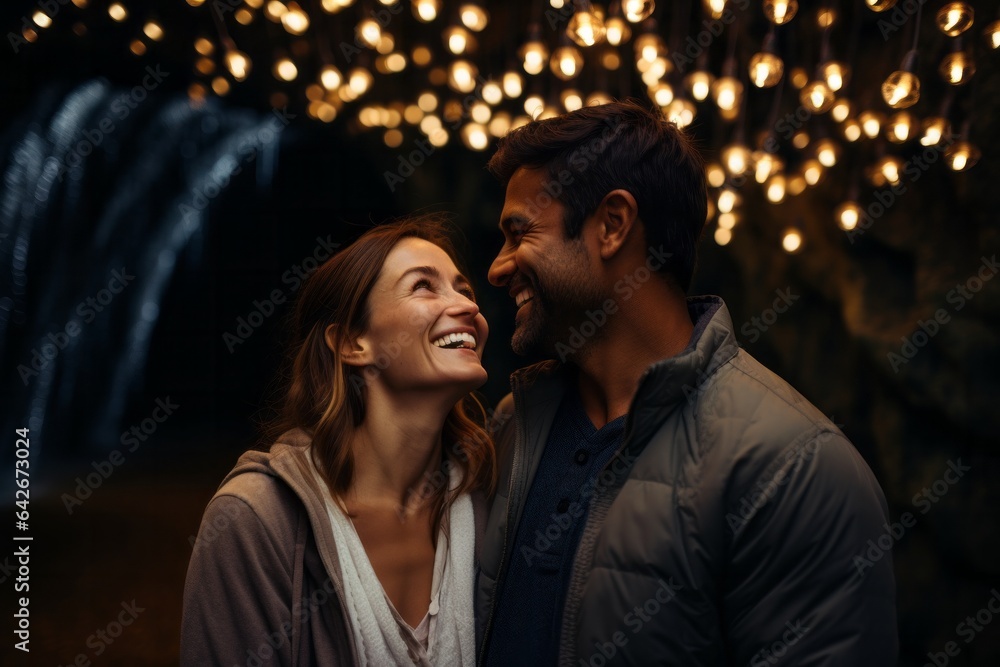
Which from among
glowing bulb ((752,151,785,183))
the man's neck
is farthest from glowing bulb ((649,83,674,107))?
the man's neck

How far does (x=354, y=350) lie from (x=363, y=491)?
37 centimetres

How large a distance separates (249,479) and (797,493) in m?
1.11

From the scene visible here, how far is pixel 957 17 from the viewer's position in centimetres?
243

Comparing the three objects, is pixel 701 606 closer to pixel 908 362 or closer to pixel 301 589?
pixel 301 589

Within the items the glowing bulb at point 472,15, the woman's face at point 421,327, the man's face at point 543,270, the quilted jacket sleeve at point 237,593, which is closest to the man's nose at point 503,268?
the man's face at point 543,270

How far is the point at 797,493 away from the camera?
4.60 feet

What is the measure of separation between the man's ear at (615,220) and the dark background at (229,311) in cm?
216

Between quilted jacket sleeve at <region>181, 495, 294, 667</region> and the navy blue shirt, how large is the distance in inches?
18.1

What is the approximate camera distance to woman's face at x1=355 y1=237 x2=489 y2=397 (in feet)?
6.27

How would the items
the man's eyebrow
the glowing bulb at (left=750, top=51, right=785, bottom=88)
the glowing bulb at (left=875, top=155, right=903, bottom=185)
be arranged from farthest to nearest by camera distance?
the glowing bulb at (left=875, top=155, right=903, bottom=185)
the glowing bulb at (left=750, top=51, right=785, bottom=88)
the man's eyebrow

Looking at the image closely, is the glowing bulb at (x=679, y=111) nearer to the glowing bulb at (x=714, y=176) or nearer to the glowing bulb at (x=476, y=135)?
the glowing bulb at (x=714, y=176)

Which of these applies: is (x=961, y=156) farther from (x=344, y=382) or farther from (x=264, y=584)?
(x=264, y=584)

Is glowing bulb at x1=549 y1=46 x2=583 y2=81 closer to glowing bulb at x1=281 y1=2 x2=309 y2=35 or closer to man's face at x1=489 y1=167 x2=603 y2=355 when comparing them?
glowing bulb at x1=281 y1=2 x2=309 y2=35

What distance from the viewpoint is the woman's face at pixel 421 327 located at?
191 cm
